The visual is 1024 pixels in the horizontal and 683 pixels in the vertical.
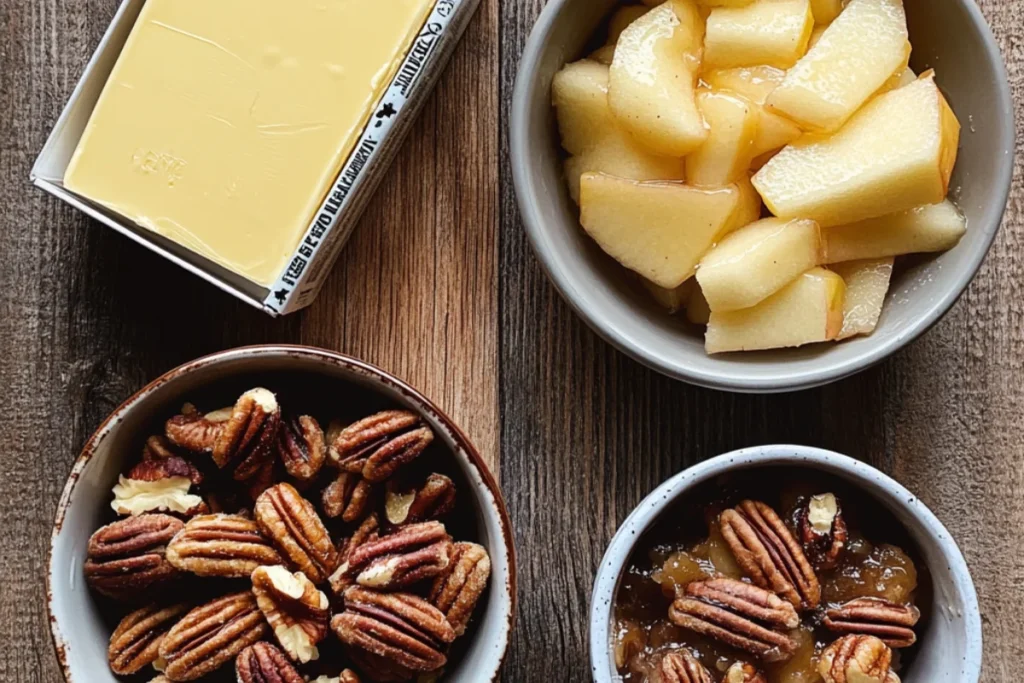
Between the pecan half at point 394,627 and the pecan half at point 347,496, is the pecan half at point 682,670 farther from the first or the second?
A: the pecan half at point 347,496

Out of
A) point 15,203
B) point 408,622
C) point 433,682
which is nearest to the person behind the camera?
point 408,622

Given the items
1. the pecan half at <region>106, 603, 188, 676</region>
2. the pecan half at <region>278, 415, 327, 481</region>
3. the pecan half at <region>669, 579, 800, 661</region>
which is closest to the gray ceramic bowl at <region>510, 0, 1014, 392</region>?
the pecan half at <region>669, 579, 800, 661</region>

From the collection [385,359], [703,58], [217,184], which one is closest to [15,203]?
[217,184]

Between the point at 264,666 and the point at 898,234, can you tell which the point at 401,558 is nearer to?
the point at 264,666

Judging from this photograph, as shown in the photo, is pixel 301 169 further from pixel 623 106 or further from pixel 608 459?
pixel 608 459

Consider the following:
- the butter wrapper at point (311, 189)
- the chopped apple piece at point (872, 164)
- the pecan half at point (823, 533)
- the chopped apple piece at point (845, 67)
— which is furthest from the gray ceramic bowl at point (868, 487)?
the butter wrapper at point (311, 189)

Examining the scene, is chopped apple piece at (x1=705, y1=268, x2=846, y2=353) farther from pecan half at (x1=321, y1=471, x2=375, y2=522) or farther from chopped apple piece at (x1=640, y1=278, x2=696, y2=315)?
pecan half at (x1=321, y1=471, x2=375, y2=522)
